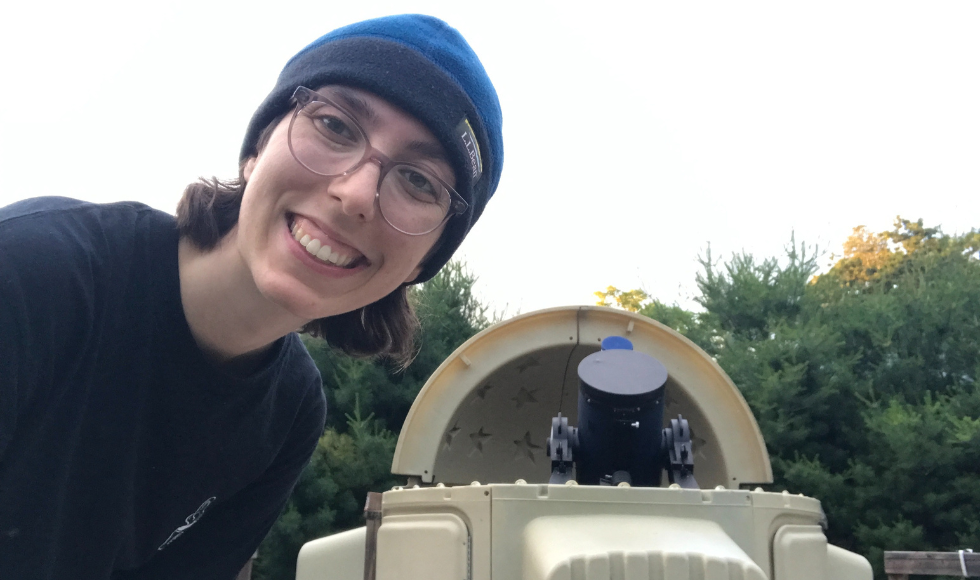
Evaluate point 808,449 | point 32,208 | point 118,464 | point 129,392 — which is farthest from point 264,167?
point 808,449

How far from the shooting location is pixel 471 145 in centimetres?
161

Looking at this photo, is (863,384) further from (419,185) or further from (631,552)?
(419,185)

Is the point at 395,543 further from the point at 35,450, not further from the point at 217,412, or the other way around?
the point at 35,450

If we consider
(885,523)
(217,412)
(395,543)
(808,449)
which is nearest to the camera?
(217,412)

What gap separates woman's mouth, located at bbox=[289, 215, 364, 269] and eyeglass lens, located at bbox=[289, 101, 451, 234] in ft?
0.37

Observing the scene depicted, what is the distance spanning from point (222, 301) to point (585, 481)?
161 cm

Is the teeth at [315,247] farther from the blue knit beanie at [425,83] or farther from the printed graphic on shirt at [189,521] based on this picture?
the printed graphic on shirt at [189,521]

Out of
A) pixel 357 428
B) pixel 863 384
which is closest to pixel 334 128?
pixel 357 428

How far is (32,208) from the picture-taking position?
4.28 feet

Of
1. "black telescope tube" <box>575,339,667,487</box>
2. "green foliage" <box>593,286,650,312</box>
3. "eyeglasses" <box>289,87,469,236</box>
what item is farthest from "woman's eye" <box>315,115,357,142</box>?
"green foliage" <box>593,286,650,312</box>

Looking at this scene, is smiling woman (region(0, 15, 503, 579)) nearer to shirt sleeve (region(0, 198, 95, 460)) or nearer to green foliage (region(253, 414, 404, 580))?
shirt sleeve (region(0, 198, 95, 460))

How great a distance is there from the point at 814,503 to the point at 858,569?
0.44m

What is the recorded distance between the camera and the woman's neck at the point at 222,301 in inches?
62.0

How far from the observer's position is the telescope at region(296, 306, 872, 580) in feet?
6.12
